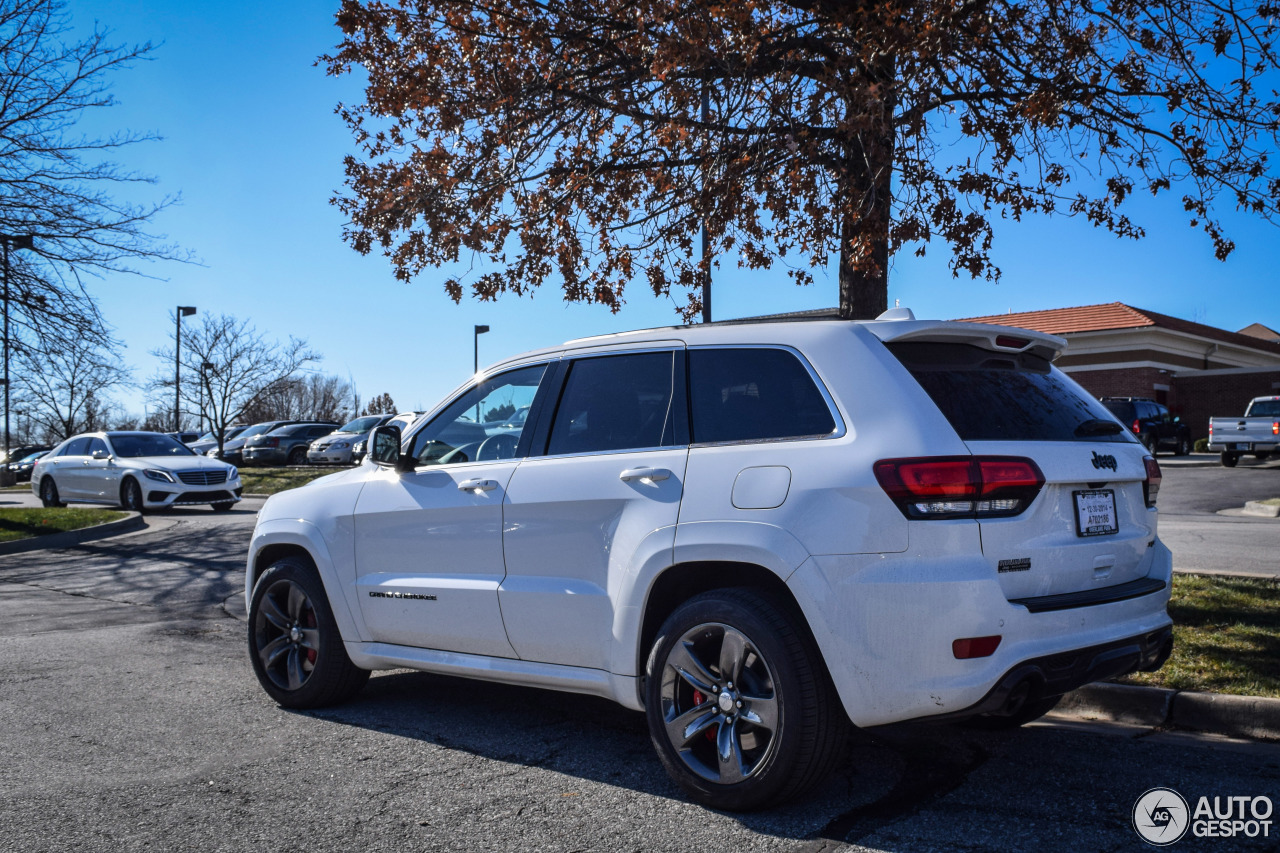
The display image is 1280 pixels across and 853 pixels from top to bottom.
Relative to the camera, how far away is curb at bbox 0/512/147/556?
46.5ft

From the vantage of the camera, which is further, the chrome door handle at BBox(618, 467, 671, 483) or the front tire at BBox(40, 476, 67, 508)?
the front tire at BBox(40, 476, 67, 508)

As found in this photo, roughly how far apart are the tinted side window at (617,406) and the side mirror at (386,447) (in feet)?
3.45

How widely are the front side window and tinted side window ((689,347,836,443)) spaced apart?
1.01 metres

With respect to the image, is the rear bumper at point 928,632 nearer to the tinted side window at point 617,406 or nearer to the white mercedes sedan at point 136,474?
the tinted side window at point 617,406

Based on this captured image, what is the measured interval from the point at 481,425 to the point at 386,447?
0.57m

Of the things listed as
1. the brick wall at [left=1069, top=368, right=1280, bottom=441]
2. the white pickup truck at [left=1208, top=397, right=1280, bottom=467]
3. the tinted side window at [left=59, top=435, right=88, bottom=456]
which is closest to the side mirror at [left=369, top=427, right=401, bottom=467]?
the tinted side window at [left=59, top=435, right=88, bottom=456]

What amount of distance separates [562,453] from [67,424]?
52.0 m

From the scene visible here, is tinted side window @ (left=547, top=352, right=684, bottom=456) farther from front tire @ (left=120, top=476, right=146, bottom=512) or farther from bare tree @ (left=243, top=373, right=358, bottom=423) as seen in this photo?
bare tree @ (left=243, top=373, right=358, bottom=423)

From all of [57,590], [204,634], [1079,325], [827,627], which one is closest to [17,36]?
[57,590]

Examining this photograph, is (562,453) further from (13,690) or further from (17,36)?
(17,36)

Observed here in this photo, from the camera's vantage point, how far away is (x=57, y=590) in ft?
33.5

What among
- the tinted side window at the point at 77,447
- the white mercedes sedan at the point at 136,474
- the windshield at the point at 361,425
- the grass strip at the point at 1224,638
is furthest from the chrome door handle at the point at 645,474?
the windshield at the point at 361,425

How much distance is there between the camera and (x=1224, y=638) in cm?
593

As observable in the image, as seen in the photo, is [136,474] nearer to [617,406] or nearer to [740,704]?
[617,406]
